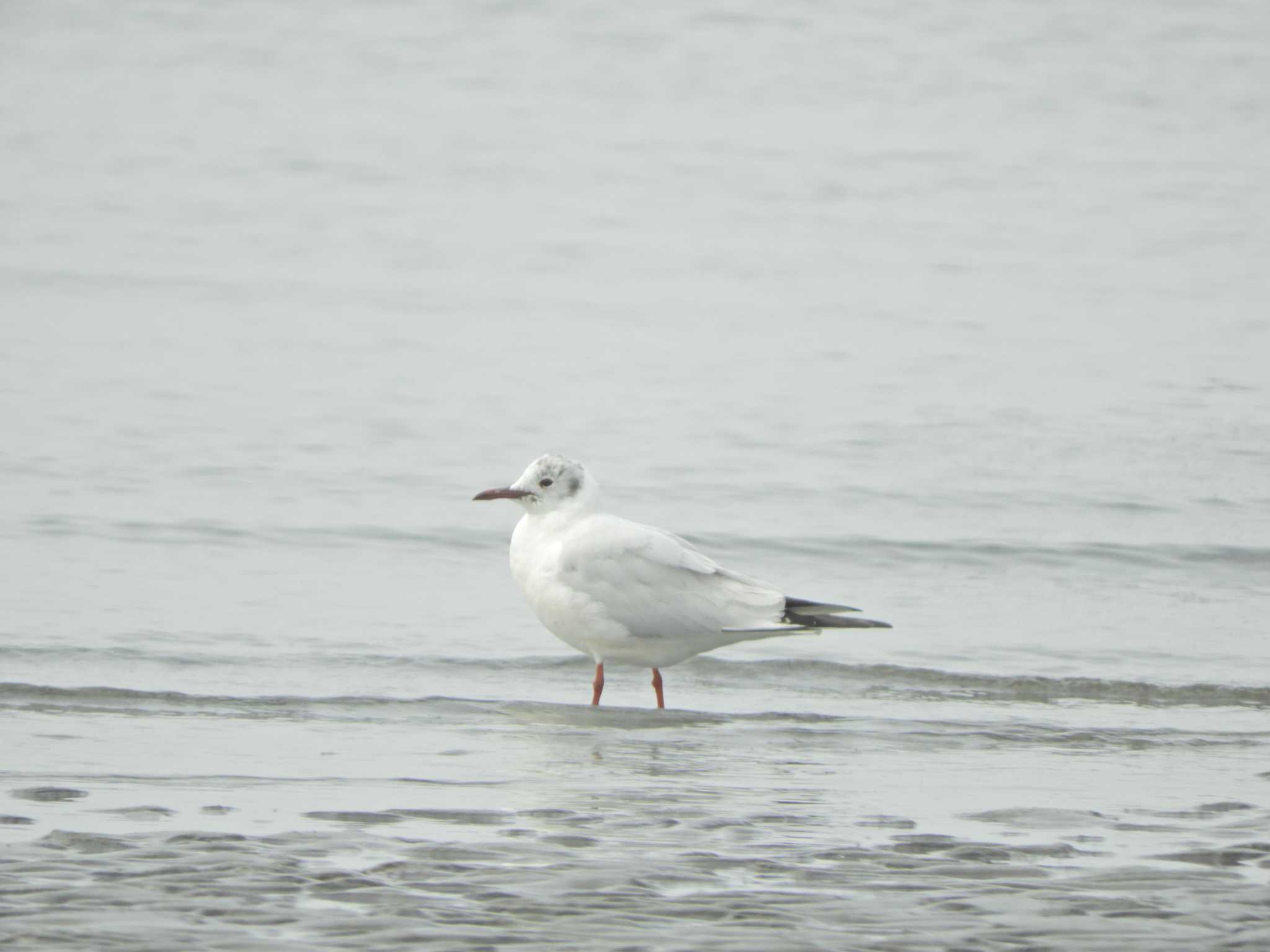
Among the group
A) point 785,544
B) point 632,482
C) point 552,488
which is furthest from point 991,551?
point 552,488

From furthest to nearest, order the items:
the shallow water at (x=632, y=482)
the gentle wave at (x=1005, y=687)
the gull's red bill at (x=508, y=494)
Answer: the gentle wave at (x=1005, y=687) < the gull's red bill at (x=508, y=494) < the shallow water at (x=632, y=482)

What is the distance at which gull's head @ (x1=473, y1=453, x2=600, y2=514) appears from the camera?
25.5 ft

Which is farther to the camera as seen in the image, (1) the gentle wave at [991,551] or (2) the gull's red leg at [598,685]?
(1) the gentle wave at [991,551]

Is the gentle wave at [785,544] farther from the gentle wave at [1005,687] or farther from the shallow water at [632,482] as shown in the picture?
the gentle wave at [1005,687]

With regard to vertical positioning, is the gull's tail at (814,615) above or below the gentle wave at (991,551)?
below

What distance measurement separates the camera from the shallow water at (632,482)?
4.58 m

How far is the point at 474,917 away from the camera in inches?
160

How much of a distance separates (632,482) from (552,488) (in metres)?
4.69

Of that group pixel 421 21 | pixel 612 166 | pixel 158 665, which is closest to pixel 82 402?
pixel 158 665

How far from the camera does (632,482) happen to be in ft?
41.0

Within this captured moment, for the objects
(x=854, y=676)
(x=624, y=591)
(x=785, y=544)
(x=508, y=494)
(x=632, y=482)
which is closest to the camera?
(x=624, y=591)

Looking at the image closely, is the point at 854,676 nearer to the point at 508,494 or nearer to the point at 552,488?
the point at 552,488

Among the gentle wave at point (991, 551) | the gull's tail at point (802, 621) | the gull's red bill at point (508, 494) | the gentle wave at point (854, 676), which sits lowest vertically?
the gentle wave at point (854, 676)

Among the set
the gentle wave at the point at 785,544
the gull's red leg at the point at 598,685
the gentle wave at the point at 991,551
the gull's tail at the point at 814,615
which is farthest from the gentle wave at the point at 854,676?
the gentle wave at the point at 991,551
